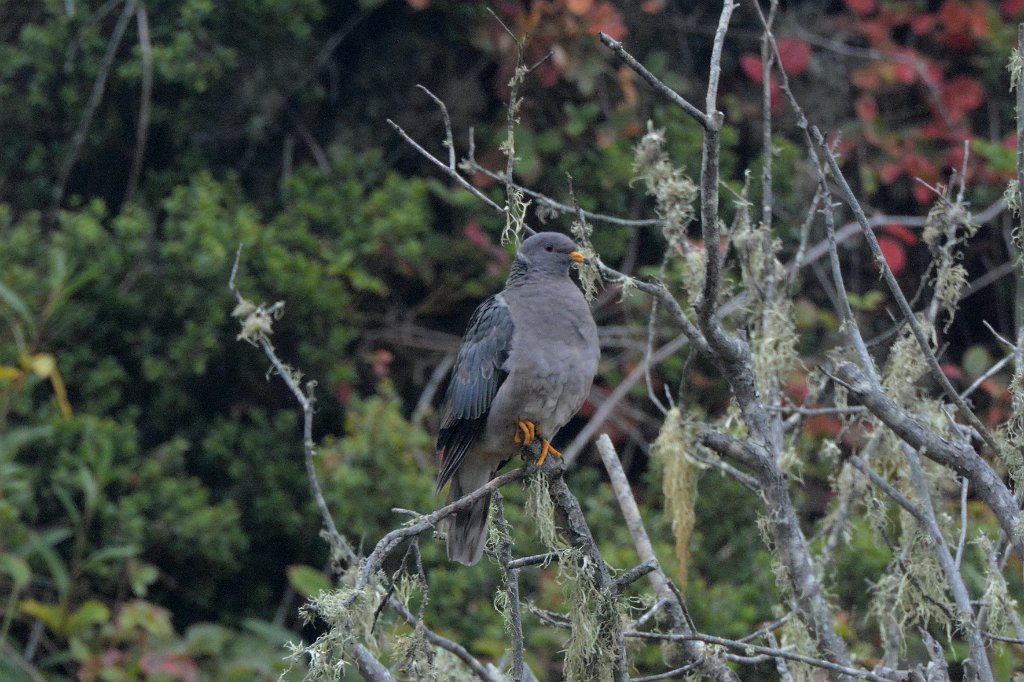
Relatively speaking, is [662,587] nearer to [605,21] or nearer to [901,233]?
[901,233]

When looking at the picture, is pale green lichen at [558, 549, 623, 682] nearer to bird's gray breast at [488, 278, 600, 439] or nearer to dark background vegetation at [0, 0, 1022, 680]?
bird's gray breast at [488, 278, 600, 439]

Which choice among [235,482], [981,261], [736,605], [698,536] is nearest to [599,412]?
[698,536]

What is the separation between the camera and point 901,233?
207 inches

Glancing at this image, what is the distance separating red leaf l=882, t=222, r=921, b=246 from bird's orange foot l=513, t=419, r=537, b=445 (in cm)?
259

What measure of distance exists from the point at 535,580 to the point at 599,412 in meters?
0.74

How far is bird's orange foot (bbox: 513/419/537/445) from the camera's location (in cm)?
314

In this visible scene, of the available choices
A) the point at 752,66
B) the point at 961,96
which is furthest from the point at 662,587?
the point at 961,96

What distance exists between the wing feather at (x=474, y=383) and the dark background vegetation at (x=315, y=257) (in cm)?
130

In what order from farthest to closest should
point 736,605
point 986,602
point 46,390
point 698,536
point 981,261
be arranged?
point 981,261 < point 46,390 < point 698,536 < point 736,605 < point 986,602

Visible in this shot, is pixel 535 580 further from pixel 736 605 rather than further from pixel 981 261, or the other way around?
pixel 981 261

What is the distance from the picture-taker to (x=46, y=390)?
5312 millimetres

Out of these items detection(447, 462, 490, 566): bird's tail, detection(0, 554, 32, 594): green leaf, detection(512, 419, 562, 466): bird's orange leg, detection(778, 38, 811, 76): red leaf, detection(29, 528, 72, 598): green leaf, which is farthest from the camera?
detection(778, 38, 811, 76): red leaf

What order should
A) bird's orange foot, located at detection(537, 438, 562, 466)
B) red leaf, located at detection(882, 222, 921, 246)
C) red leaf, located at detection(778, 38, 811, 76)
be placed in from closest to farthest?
1. bird's orange foot, located at detection(537, 438, 562, 466)
2. red leaf, located at detection(882, 222, 921, 246)
3. red leaf, located at detection(778, 38, 811, 76)

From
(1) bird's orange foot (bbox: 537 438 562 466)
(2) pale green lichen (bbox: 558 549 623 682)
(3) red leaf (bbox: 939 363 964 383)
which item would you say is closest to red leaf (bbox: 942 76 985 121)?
(3) red leaf (bbox: 939 363 964 383)
